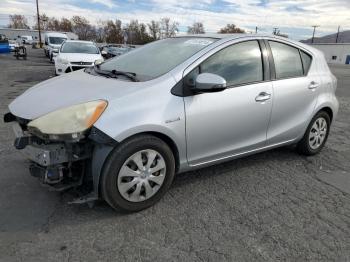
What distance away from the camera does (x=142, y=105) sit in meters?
2.87

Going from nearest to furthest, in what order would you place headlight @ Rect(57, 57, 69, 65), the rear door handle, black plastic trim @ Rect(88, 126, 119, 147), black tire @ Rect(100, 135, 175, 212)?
black plastic trim @ Rect(88, 126, 119, 147)
black tire @ Rect(100, 135, 175, 212)
the rear door handle
headlight @ Rect(57, 57, 69, 65)

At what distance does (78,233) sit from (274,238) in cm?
162

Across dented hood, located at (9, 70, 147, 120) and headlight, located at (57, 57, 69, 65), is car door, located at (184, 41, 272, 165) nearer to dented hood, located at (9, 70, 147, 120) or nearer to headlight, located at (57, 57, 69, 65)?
dented hood, located at (9, 70, 147, 120)

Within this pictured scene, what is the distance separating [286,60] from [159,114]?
2006 millimetres

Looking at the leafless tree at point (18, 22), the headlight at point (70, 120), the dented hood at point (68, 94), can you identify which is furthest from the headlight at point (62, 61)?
the leafless tree at point (18, 22)

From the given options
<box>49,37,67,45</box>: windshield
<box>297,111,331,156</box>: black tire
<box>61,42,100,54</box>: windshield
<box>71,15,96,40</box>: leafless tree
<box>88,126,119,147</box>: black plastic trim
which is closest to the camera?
<box>88,126,119,147</box>: black plastic trim

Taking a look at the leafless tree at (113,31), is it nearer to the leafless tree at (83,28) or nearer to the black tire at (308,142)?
the leafless tree at (83,28)

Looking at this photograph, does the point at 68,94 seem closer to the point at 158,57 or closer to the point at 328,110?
the point at 158,57

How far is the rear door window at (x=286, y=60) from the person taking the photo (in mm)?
3920

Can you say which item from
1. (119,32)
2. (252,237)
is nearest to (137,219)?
(252,237)

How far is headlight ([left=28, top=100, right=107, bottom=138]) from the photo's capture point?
Result: 2629mm

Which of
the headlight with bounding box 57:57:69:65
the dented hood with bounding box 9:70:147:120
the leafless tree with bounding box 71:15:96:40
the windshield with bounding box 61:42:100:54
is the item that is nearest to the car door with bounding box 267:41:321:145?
the dented hood with bounding box 9:70:147:120

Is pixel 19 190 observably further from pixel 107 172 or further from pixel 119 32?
pixel 119 32

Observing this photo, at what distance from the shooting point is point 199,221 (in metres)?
2.95
